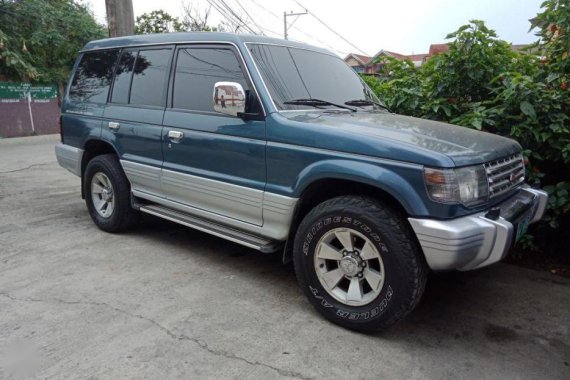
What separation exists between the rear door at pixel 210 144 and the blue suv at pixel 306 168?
13mm

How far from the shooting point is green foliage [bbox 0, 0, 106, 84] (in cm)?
1709

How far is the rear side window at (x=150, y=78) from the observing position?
4227 mm

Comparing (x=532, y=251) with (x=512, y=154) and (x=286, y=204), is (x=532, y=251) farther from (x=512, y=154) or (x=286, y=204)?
(x=286, y=204)

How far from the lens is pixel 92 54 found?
5.11m

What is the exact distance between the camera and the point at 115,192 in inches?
187

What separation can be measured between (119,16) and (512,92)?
5.94 meters

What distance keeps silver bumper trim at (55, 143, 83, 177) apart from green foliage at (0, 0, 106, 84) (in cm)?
1335

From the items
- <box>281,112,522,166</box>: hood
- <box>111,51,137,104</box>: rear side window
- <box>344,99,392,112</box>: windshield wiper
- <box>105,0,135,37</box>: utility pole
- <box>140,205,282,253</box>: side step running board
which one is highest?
<box>105,0,135,37</box>: utility pole

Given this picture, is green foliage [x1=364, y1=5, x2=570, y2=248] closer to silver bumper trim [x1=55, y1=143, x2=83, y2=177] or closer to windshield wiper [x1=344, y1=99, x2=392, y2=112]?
windshield wiper [x1=344, y1=99, x2=392, y2=112]

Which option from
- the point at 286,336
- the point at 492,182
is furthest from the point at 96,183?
the point at 492,182

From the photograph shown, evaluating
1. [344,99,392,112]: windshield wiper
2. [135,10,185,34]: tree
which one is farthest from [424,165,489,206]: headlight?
[135,10,185,34]: tree

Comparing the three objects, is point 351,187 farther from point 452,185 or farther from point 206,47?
point 206,47

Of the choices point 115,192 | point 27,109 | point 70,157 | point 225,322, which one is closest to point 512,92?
point 225,322

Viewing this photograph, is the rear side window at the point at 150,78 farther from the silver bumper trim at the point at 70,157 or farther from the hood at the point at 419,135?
the hood at the point at 419,135
